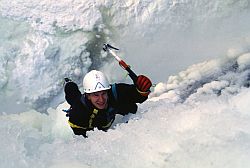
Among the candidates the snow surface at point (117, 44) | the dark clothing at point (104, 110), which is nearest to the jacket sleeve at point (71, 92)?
the dark clothing at point (104, 110)

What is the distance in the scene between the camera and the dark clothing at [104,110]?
292 centimetres

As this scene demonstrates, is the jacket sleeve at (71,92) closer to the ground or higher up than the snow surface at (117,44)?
closer to the ground

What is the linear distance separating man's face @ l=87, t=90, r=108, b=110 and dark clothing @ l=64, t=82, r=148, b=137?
25 mm

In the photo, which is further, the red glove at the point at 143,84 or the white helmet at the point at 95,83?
the white helmet at the point at 95,83

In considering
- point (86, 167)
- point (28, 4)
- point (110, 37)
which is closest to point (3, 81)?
point (28, 4)

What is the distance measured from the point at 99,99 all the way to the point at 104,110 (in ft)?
A: 0.25

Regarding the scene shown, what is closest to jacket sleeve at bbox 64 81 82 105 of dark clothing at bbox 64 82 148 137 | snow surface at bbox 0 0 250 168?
dark clothing at bbox 64 82 148 137

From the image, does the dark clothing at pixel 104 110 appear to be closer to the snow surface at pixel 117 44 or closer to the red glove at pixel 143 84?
the red glove at pixel 143 84

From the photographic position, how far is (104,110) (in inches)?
115

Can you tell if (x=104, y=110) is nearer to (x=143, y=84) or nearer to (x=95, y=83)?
(x=95, y=83)

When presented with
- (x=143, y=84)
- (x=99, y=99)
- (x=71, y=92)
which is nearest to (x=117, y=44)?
(x=71, y=92)

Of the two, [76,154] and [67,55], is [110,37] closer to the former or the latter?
[67,55]

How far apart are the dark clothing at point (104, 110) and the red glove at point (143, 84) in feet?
0.32

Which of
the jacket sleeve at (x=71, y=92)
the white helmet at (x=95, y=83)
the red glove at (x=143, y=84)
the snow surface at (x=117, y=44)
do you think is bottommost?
the red glove at (x=143, y=84)
